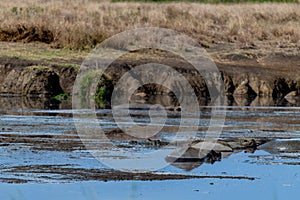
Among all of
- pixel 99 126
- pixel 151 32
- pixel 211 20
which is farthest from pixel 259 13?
pixel 99 126

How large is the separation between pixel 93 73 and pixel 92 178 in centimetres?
1567

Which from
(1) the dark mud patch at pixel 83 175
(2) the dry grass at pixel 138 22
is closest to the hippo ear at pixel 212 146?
(1) the dark mud patch at pixel 83 175

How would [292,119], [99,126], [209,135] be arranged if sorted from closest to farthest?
[209,135] < [99,126] < [292,119]

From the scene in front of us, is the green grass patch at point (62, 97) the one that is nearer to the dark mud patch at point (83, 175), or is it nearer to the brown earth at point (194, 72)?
the brown earth at point (194, 72)

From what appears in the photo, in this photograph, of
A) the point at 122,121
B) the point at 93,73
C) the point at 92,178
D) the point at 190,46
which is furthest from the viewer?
the point at 190,46

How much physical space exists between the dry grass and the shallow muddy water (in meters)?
13.4

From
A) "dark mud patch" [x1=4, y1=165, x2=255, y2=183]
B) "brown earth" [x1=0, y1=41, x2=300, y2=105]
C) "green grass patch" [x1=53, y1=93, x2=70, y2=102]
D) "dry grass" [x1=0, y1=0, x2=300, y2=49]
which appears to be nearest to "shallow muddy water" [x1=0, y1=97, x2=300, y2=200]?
"dark mud patch" [x1=4, y1=165, x2=255, y2=183]

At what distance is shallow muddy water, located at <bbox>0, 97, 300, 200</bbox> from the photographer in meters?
12.3

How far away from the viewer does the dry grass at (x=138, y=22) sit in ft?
113

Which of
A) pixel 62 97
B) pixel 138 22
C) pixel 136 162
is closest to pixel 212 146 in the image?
pixel 136 162

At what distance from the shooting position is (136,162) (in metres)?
14.6

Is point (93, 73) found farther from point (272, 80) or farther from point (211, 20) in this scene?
point (211, 20)

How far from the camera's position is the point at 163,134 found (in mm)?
18547

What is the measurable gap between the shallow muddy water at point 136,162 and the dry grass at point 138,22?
1336 cm
